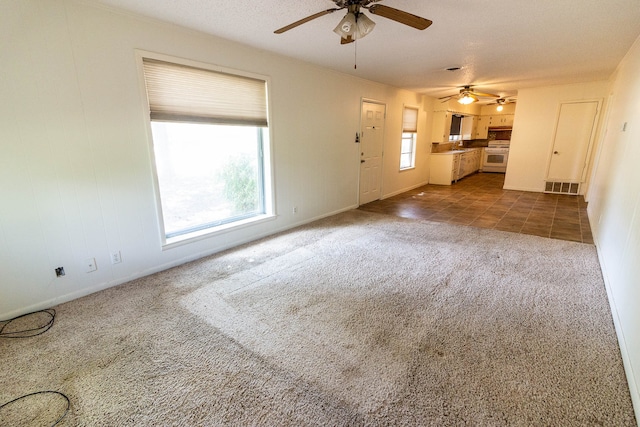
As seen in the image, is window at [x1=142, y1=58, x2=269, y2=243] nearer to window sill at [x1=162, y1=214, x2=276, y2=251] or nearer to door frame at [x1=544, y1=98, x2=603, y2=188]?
window sill at [x1=162, y1=214, x2=276, y2=251]

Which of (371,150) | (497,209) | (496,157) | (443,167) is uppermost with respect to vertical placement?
(371,150)

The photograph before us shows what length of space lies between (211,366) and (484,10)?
3459 millimetres

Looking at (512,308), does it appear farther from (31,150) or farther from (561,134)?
(561,134)

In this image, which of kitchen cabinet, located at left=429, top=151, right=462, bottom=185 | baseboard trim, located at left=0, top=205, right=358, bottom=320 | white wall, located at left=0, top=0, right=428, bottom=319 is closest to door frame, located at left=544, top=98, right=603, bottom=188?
kitchen cabinet, located at left=429, top=151, right=462, bottom=185

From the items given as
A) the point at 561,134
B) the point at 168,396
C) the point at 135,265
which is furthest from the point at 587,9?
the point at 561,134

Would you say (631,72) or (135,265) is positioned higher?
(631,72)

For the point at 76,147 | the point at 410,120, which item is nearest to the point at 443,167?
the point at 410,120

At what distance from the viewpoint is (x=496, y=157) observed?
10.3 m

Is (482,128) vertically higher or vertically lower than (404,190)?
higher

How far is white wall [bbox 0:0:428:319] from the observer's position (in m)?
2.12

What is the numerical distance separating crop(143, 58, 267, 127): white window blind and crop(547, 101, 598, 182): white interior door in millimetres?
6819

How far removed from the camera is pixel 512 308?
2.38 m

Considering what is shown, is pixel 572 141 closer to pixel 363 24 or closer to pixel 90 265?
pixel 363 24

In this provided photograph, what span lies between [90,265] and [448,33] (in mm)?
4146
